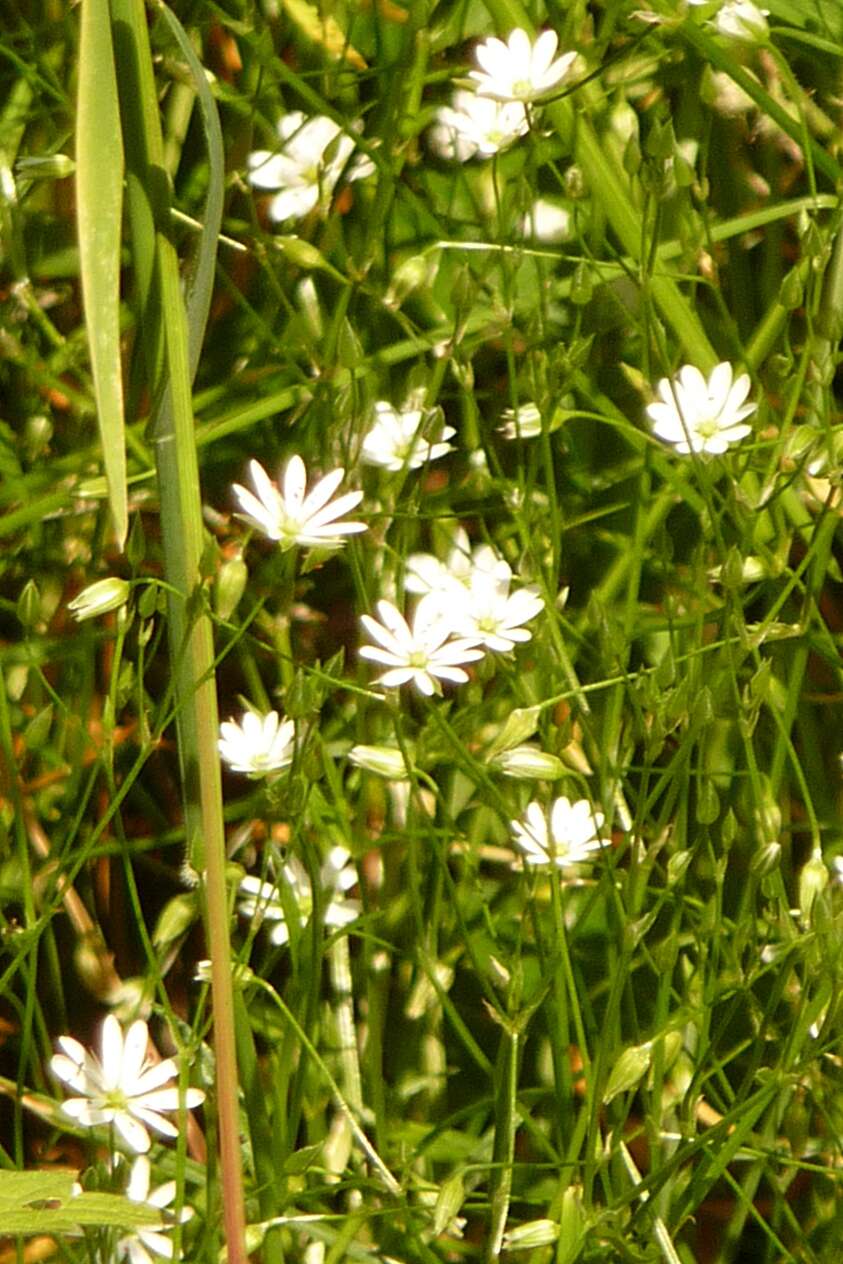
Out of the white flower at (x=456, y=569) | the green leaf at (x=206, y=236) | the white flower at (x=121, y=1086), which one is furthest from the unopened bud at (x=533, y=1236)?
the green leaf at (x=206, y=236)

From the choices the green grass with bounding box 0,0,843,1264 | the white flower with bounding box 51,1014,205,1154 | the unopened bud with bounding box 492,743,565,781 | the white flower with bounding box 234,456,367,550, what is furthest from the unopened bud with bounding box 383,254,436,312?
the white flower with bounding box 51,1014,205,1154

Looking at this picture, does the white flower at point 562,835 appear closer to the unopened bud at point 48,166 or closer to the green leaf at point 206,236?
the green leaf at point 206,236

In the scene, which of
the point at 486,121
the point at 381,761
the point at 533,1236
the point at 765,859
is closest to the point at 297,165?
the point at 486,121

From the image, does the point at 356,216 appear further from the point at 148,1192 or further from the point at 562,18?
the point at 148,1192

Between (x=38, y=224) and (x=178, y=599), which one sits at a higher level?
(x=38, y=224)

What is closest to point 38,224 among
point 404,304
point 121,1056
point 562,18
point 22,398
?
point 22,398

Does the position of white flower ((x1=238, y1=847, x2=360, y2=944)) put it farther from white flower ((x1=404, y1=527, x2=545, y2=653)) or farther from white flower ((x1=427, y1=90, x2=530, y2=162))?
white flower ((x1=427, y1=90, x2=530, y2=162))
